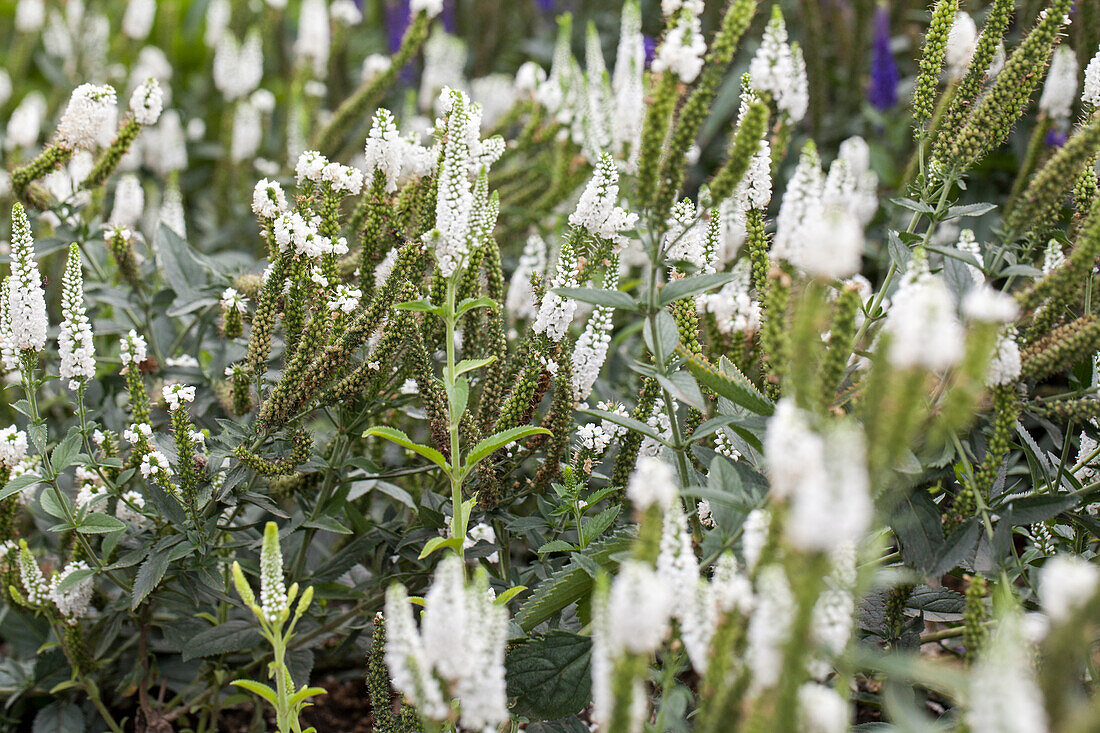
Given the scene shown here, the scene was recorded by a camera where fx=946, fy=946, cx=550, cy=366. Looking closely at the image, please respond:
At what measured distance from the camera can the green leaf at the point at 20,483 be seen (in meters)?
1.99

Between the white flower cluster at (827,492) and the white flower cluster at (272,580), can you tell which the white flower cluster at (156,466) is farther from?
the white flower cluster at (827,492)

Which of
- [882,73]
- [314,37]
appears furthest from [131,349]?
[882,73]

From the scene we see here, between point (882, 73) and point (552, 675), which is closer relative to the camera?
point (552, 675)

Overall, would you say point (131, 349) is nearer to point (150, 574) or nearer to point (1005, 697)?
point (150, 574)

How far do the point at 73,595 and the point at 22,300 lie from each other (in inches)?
28.6

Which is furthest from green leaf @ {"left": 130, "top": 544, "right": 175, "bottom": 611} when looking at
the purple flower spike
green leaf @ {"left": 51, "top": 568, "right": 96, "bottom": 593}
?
the purple flower spike

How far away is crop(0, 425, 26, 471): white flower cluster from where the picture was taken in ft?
7.11

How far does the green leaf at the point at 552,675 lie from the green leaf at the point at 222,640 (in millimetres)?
716

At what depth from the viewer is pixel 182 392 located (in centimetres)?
206

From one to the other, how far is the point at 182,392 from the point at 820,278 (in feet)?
A: 4.77

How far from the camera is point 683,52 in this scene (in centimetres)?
154

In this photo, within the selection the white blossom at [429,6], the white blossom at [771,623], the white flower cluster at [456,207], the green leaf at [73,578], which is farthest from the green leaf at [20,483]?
the white blossom at [429,6]

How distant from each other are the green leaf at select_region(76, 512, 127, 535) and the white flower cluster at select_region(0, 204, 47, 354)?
376 millimetres

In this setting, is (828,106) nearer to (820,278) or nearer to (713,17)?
(713,17)
